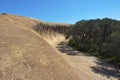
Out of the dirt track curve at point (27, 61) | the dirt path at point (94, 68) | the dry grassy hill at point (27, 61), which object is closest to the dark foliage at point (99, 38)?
the dirt path at point (94, 68)

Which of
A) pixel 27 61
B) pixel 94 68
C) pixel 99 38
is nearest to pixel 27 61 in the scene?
pixel 27 61

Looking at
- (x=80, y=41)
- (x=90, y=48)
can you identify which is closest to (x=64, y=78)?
(x=90, y=48)

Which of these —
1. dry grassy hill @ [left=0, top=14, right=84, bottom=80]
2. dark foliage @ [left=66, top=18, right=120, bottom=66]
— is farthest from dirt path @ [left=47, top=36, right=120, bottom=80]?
dry grassy hill @ [left=0, top=14, right=84, bottom=80]

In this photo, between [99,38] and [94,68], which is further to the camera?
[99,38]

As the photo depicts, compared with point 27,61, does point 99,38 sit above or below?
above

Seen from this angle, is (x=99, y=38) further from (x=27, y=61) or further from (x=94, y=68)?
(x=27, y=61)

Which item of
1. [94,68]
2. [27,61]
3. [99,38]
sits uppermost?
[99,38]

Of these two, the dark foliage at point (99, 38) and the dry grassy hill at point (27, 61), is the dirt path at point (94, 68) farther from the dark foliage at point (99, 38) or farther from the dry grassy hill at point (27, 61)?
the dry grassy hill at point (27, 61)

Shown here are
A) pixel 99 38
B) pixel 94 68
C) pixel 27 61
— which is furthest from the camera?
pixel 99 38

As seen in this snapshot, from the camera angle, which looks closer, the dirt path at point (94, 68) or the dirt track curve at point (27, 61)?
the dirt track curve at point (27, 61)

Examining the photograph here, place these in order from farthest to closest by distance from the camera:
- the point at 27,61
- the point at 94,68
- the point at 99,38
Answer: the point at 99,38 < the point at 94,68 < the point at 27,61

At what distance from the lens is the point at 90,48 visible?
1911 inches

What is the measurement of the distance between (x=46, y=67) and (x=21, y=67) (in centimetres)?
240

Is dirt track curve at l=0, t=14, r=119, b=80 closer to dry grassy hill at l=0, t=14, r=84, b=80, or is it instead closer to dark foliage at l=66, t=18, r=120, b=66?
dry grassy hill at l=0, t=14, r=84, b=80
